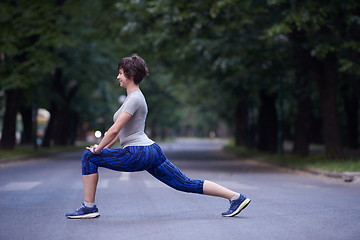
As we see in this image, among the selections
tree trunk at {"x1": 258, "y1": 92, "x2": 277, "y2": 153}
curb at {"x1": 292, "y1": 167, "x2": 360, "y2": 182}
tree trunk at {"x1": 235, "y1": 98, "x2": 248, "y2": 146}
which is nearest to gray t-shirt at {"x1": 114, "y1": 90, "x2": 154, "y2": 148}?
curb at {"x1": 292, "y1": 167, "x2": 360, "y2": 182}

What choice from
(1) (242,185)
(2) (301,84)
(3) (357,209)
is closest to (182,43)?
(2) (301,84)

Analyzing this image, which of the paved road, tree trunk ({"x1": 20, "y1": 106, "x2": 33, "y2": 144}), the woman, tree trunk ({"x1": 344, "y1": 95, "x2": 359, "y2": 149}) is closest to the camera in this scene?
the paved road

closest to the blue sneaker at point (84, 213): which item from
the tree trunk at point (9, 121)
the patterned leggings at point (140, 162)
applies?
the patterned leggings at point (140, 162)

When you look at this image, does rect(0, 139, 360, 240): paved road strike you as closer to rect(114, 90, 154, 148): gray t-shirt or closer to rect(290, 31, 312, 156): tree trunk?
rect(114, 90, 154, 148): gray t-shirt

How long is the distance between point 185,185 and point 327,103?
15408 millimetres

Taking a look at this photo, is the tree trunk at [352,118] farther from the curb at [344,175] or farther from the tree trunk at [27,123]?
the tree trunk at [27,123]

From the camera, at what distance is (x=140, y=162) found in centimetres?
767

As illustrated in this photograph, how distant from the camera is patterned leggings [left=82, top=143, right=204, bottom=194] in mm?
7676

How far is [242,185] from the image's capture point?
47.5 ft

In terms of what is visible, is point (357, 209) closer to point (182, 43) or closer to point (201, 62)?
point (182, 43)

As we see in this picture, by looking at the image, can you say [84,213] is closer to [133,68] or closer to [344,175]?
[133,68]

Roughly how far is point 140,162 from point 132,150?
0.16 metres

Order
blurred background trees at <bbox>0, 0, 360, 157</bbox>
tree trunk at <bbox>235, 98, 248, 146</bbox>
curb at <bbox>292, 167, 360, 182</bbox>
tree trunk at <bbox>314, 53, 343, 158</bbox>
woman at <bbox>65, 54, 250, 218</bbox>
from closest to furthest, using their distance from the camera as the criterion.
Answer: woman at <bbox>65, 54, 250, 218</bbox>, curb at <bbox>292, 167, 360, 182</bbox>, blurred background trees at <bbox>0, 0, 360, 157</bbox>, tree trunk at <bbox>314, 53, 343, 158</bbox>, tree trunk at <bbox>235, 98, 248, 146</bbox>

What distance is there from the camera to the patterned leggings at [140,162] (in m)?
7.68
